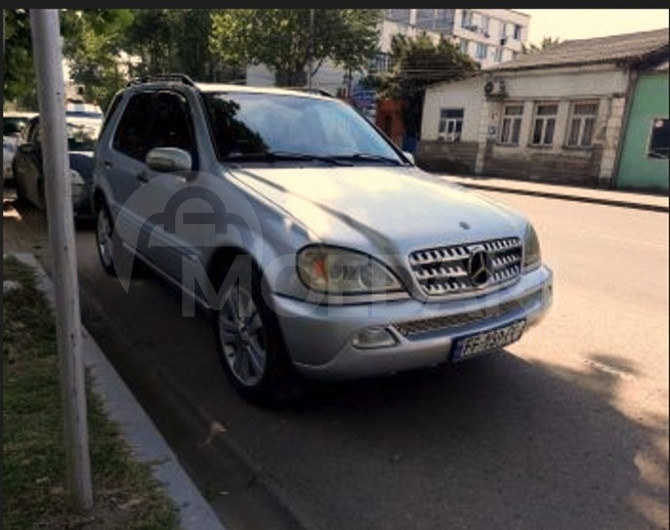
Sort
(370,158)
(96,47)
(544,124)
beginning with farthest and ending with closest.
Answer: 1. (544,124)
2. (96,47)
3. (370,158)

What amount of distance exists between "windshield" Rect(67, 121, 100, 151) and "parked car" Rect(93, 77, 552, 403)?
4.28 m

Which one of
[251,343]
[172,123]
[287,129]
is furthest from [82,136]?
[251,343]

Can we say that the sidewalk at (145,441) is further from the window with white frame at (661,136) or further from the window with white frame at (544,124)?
the window with white frame at (544,124)

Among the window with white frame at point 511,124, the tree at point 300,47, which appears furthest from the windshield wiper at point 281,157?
the tree at point 300,47

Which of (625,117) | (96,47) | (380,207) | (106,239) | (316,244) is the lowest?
(106,239)

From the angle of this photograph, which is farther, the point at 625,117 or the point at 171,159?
the point at 625,117

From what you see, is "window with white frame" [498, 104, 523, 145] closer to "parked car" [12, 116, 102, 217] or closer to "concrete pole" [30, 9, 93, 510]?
"parked car" [12, 116, 102, 217]

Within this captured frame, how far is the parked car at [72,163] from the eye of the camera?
833cm

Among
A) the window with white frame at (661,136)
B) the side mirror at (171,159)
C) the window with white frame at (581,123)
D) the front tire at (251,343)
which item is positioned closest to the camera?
the window with white frame at (661,136)

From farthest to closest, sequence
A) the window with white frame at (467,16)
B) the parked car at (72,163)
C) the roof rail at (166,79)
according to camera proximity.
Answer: the parked car at (72,163) < the roof rail at (166,79) < the window with white frame at (467,16)

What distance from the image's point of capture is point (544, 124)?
10.6m

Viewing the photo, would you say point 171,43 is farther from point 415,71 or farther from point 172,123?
point 415,71

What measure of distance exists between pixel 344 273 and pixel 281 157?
1451 mm

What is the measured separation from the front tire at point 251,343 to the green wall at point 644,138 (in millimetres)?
1880
